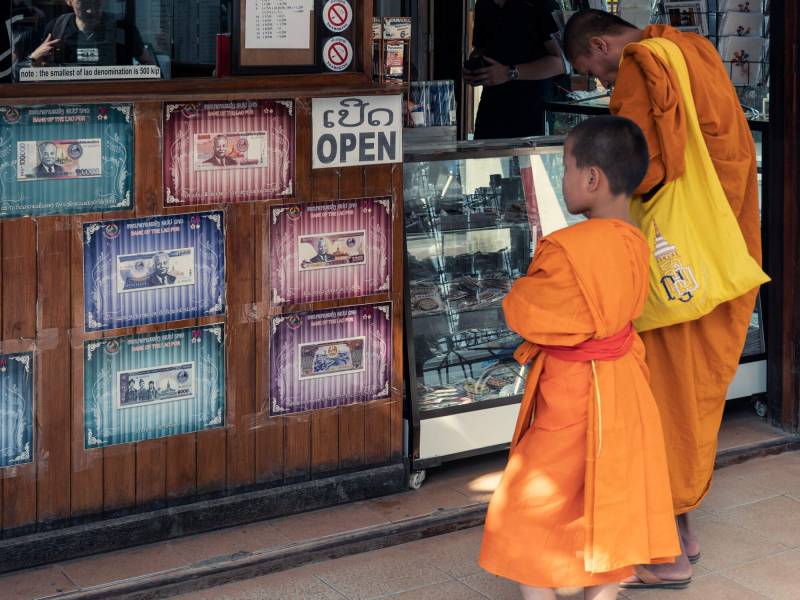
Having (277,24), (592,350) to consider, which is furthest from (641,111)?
(277,24)

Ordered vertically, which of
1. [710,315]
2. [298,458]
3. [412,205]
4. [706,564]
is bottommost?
[706,564]

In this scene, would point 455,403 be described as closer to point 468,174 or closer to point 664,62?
point 468,174

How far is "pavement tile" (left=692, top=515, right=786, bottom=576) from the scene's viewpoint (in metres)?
4.11

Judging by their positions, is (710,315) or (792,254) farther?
(792,254)

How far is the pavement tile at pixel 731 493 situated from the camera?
4.59 metres

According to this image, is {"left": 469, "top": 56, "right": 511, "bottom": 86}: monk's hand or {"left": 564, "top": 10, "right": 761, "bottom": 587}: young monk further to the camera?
{"left": 469, "top": 56, "right": 511, "bottom": 86}: monk's hand

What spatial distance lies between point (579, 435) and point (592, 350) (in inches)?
8.9

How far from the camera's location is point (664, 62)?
11.9ft

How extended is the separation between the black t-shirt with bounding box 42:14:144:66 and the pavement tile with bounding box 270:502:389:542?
1.61 meters

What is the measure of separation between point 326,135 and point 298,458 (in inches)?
43.6

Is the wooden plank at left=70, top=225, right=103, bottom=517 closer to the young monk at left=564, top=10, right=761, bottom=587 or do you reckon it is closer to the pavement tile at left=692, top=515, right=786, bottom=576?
the young monk at left=564, top=10, right=761, bottom=587

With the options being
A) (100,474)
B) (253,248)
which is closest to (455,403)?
(253,248)

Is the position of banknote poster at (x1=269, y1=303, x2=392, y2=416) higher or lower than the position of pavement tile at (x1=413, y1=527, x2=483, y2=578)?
higher

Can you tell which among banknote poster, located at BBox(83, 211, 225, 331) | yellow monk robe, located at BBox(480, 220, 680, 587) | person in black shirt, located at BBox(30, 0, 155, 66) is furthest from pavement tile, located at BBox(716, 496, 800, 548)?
person in black shirt, located at BBox(30, 0, 155, 66)
